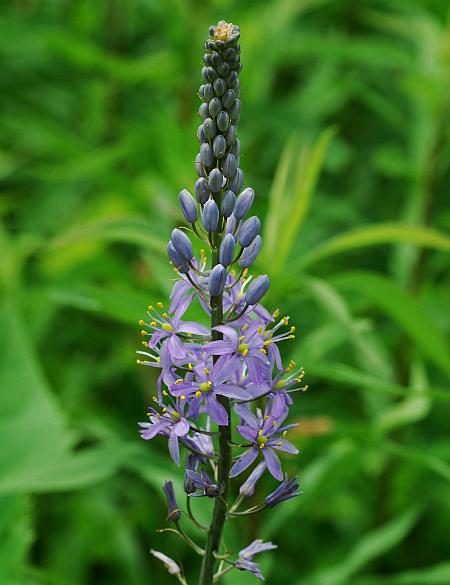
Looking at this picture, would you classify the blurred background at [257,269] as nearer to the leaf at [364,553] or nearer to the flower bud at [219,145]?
the leaf at [364,553]

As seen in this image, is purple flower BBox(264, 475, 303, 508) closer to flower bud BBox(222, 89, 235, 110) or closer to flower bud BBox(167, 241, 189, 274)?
flower bud BBox(167, 241, 189, 274)

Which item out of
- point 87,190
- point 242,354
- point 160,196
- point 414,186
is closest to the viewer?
point 242,354

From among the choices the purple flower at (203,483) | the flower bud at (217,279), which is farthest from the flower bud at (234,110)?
the purple flower at (203,483)

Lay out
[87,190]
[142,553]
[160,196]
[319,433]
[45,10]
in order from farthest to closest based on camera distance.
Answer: [45,10] → [87,190] → [142,553] → [160,196] → [319,433]

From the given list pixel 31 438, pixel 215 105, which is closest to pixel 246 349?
pixel 215 105

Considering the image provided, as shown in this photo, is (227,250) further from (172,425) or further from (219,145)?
(172,425)

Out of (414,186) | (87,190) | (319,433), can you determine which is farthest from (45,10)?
(319,433)

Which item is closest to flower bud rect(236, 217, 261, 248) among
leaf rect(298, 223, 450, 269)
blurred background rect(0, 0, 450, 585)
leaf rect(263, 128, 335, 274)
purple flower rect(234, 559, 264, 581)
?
purple flower rect(234, 559, 264, 581)

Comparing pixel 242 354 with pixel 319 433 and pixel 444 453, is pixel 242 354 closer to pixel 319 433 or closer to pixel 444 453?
pixel 319 433
